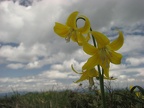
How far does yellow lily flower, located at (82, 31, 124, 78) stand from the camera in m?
2.40

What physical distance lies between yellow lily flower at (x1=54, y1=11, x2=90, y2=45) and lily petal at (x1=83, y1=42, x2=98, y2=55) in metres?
0.06

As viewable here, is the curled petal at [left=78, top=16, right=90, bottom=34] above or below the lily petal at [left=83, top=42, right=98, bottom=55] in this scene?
above

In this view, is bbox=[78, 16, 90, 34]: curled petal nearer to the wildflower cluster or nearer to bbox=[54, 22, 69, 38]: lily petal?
the wildflower cluster

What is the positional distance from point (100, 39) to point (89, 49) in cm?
15

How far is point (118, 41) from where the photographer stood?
2377 mm

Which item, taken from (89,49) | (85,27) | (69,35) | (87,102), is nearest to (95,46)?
(89,49)

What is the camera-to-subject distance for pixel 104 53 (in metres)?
2.46

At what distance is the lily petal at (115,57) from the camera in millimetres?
2443

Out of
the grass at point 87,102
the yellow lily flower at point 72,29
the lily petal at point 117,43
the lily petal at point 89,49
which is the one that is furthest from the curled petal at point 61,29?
the grass at point 87,102

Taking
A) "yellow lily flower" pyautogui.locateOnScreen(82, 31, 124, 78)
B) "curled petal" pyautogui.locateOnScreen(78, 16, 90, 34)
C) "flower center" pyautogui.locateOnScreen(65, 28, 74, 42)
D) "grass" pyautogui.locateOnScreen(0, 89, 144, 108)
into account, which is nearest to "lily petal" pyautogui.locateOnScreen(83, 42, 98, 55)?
"yellow lily flower" pyautogui.locateOnScreen(82, 31, 124, 78)

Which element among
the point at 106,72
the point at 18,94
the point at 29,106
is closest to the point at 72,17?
the point at 106,72

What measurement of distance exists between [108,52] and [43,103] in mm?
2744

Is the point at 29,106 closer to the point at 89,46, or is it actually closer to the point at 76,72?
the point at 76,72

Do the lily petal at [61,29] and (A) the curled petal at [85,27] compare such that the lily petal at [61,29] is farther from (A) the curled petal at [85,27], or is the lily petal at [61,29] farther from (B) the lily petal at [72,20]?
(A) the curled petal at [85,27]
